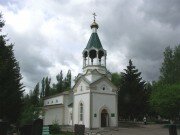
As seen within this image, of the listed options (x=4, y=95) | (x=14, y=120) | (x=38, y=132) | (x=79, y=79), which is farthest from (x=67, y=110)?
(x=38, y=132)

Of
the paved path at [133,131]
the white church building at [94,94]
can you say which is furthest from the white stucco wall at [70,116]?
the paved path at [133,131]

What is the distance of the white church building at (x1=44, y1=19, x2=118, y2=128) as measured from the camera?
37.2 m

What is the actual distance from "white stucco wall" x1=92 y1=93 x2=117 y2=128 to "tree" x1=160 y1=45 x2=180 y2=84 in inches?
469

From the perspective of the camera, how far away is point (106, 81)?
39125 mm

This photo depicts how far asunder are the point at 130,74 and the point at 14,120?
2574cm

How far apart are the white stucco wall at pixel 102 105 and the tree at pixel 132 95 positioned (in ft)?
23.6

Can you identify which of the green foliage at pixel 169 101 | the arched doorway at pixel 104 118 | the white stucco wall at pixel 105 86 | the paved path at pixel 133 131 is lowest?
the paved path at pixel 133 131

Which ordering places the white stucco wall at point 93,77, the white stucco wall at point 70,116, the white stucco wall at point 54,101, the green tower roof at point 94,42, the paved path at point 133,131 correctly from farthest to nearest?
the white stucco wall at point 54,101 → the white stucco wall at point 70,116 → the green tower roof at point 94,42 → the white stucco wall at point 93,77 → the paved path at point 133,131

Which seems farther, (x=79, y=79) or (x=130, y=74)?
(x=130, y=74)

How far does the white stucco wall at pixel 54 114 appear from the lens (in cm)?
4496

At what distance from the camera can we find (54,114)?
1881 inches

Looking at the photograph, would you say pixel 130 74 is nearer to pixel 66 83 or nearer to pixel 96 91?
→ pixel 96 91

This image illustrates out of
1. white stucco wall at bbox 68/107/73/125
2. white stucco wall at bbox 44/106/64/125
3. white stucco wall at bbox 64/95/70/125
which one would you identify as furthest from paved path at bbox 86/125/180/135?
white stucco wall at bbox 44/106/64/125

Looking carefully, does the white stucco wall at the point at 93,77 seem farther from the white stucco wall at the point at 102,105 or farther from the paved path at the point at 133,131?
the paved path at the point at 133,131
